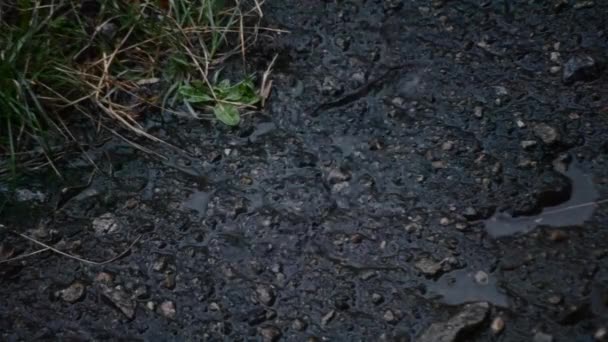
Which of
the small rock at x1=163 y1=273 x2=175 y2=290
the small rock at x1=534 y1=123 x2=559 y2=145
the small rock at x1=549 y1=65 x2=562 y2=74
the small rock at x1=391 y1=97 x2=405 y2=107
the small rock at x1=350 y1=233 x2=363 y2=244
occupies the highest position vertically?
the small rock at x1=549 y1=65 x2=562 y2=74

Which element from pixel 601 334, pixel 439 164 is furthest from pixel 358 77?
pixel 601 334

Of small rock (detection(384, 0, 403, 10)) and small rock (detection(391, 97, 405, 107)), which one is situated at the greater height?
small rock (detection(384, 0, 403, 10))

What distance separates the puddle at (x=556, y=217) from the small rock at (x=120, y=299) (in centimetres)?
86

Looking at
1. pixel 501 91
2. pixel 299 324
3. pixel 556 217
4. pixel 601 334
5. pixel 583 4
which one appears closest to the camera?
pixel 601 334

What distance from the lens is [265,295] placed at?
179 centimetres

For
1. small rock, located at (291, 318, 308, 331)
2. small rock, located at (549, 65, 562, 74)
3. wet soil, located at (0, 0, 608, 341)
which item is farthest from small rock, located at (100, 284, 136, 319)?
small rock, located at (549, 65, 562, 74)

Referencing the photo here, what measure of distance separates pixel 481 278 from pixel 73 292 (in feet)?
3.16

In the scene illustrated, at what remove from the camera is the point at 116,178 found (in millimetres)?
2051

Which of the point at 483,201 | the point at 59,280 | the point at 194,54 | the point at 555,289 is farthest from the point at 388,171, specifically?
the point at 59,280

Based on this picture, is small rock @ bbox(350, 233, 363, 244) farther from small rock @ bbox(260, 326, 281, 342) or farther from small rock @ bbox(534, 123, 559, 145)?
small rock @ bbox(534, 123, 559, 145)

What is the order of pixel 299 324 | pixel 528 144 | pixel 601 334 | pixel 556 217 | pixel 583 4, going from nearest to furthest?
pixel 601 334, pixel 299 324, pixel 556 217, pixel 528 144, pixel 583 4

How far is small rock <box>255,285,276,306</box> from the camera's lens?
5.85ft

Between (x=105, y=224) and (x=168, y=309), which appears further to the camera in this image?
(x=105, y=224)

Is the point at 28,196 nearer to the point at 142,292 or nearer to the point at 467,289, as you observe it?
the point at 142,292
